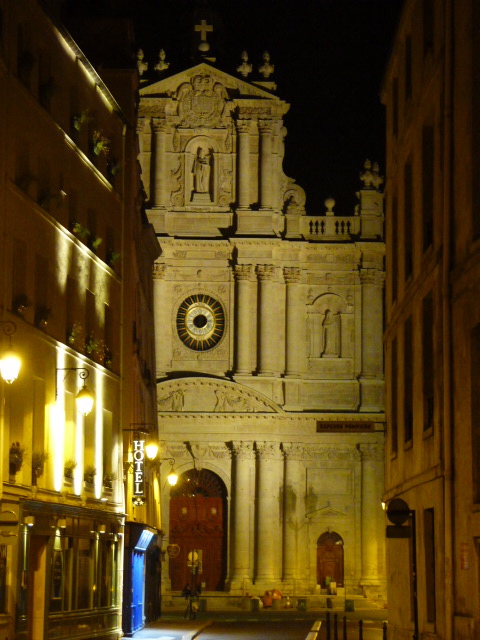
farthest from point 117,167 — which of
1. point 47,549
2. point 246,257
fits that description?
point 246,257

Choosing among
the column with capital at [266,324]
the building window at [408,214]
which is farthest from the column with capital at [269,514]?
the building window at [408,214]

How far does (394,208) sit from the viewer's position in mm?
26812

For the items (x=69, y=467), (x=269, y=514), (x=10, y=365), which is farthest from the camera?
(x=269, y=514)

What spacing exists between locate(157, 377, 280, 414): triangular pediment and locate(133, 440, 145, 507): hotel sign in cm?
2458

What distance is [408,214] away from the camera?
24797mm

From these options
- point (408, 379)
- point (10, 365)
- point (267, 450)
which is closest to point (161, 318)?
point (267, 450)

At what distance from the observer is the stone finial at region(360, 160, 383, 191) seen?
59.7 meters

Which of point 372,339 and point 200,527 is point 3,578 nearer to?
point 200,527

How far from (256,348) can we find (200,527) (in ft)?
26.6

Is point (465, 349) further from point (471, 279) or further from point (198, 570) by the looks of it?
point (198, 570)

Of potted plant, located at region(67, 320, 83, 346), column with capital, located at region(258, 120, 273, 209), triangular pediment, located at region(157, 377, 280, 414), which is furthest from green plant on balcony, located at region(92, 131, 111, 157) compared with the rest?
column with capital, located at region(258, 120, 273, 209)

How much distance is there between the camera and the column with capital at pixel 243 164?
5966 centimetres

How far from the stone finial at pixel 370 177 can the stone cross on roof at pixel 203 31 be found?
8887 mm

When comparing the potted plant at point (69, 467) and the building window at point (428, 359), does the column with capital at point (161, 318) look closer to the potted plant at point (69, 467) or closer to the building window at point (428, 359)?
the potted plant at point (69, 467)
